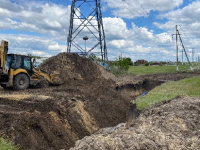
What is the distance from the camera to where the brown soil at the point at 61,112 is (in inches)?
406

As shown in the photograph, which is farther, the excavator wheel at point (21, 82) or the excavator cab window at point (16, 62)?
the excavator wheel at point (21, 82)

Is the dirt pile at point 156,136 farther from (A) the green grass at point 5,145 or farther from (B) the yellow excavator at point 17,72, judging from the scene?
(B) the yellow excavator at point 17,72

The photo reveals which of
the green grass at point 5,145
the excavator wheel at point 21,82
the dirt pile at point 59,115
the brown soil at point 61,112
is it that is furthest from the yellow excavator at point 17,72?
the green grass at point 5,145

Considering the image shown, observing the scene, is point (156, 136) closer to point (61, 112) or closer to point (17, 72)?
point (61, 112)

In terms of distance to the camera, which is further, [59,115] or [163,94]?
[163,94]

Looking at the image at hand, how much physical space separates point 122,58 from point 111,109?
2514 cm

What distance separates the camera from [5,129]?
9.72 m

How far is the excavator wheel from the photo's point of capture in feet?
60.6

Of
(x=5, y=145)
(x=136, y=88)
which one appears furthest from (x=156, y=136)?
(x=136, y=88)

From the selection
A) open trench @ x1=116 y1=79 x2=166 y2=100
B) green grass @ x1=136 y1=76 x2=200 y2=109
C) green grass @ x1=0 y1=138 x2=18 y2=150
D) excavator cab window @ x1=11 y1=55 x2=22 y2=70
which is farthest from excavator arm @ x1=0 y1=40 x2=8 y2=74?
open trench @ x1=116 y1=79 x2=166 y2=100

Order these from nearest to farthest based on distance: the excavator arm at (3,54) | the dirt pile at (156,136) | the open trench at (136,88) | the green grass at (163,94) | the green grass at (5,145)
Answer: the dirt pile at (156,136), the green grass at (5,145), the green grass at (163,94), the excavator arm at (3,54), the open trench at (136,88)

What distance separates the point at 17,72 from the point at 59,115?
6683mm

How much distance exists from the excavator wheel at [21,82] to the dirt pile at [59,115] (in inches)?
86.4

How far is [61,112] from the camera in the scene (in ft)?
43.2
